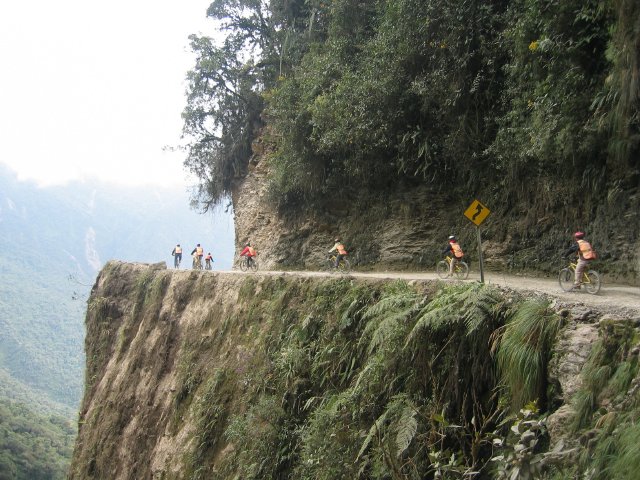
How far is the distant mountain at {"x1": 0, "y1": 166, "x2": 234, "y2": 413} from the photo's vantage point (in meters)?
88.1

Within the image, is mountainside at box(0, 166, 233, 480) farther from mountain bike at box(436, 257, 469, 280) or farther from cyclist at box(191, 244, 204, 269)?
mountain bike at box(436, 257, 469, 280)

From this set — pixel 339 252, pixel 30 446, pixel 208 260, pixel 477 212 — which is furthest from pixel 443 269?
pixel 30 446

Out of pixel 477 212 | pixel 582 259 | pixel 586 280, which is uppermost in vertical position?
pixel 477 212

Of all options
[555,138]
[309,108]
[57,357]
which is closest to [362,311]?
[555,138]

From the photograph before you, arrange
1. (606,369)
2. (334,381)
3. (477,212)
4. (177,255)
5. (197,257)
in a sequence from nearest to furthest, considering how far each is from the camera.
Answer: (606,369) < (477,212) < (334,381) < (197,257) < (177,255)

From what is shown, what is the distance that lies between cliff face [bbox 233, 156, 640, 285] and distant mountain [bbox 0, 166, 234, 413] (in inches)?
243

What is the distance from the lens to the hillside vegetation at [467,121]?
9.51 metres

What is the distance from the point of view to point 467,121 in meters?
13.3

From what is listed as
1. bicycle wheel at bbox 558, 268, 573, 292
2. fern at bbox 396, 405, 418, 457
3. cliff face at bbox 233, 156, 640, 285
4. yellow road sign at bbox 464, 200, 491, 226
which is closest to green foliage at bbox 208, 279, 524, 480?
fern at bbox 396, 405, 418, 457

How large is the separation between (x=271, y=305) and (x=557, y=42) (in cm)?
884

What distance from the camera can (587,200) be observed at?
10562 millimetres

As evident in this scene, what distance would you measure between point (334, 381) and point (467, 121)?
9.04 metres

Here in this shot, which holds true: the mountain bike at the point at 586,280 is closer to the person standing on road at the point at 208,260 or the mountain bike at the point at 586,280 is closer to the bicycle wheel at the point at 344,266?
the bicycle wheel at the point at 344,266

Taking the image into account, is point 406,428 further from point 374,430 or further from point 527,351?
point 527,351
